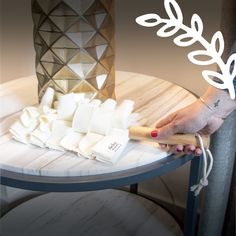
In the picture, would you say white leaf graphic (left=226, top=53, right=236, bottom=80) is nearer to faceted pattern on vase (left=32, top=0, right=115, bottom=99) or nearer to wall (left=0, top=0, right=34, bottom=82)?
faceted pattern on vase (left=32, top=0, right=115, bottom=99)

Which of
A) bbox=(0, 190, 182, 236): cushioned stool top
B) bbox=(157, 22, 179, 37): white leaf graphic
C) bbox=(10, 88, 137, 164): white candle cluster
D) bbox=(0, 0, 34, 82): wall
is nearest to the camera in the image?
bbox=(157, 22, 179, 37): white leaf graphic

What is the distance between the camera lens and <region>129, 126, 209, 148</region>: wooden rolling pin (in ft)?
2.05

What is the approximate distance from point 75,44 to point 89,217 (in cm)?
48

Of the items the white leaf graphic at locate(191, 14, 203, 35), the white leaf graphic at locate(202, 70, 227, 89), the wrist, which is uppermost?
the white leaf graphic at locate(191, 14, 203, 35)

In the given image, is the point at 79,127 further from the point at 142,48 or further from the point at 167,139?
the point at 142,48

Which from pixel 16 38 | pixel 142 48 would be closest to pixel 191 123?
pixel 142 48

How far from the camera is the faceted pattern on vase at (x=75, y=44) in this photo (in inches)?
26.2

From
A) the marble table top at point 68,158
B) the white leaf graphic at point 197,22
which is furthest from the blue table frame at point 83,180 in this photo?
the white leaf graphic at point 197,22

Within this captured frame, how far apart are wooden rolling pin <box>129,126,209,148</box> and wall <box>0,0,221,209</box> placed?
Answer: 373 mm

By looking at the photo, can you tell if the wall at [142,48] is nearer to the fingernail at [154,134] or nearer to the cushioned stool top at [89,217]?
the cushioned stool top at [89,217]

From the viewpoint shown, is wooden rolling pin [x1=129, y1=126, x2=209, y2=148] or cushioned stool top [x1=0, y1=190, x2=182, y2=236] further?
cushioned stool top [x1=0, y1=190, x2=182, y2=236]

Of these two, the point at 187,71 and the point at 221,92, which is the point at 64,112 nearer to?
the point at 221,92

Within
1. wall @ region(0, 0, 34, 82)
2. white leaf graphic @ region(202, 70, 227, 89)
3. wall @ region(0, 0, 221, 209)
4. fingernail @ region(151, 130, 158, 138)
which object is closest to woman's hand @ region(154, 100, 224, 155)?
fingernail @ region(151, 130, 158, 138)

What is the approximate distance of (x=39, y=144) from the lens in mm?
628
